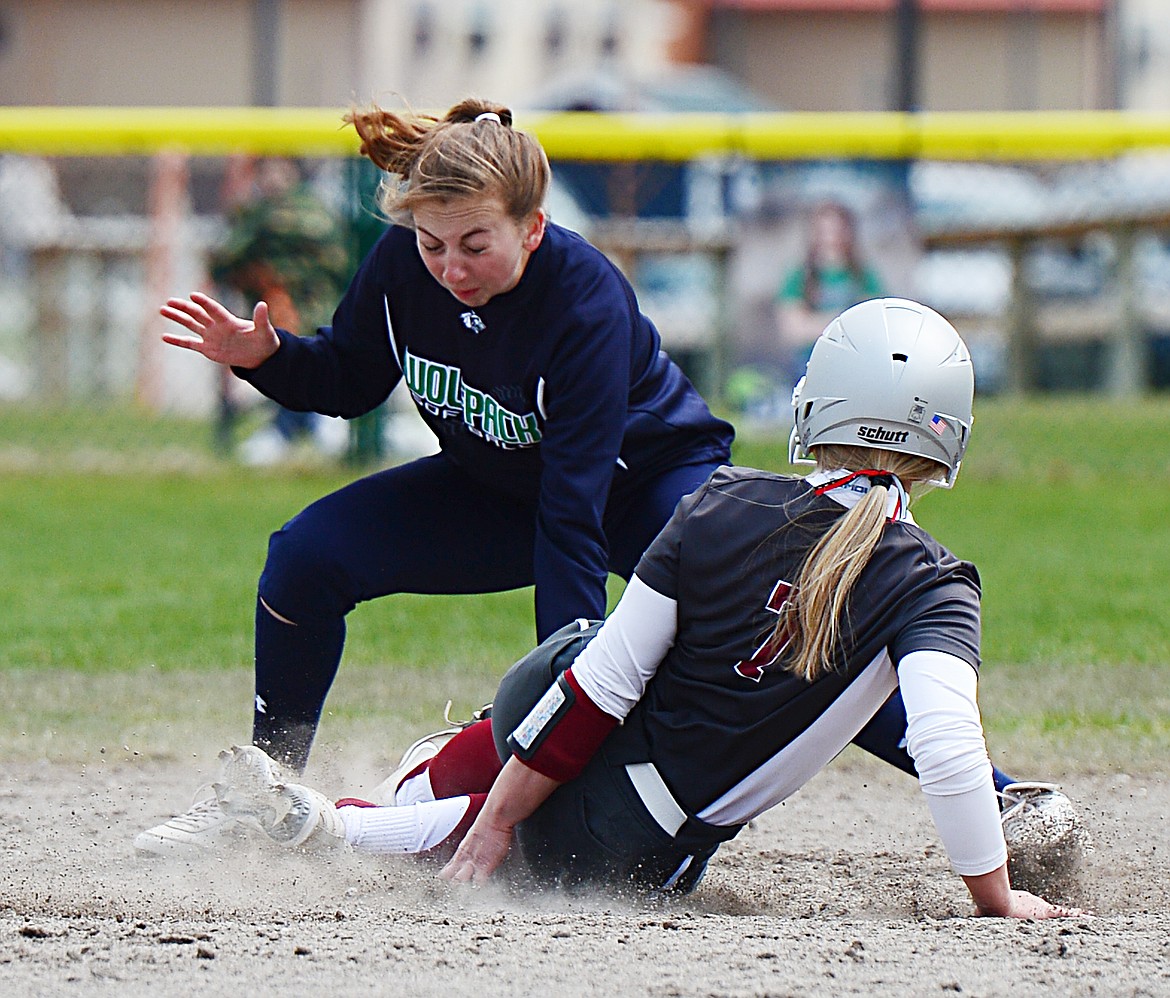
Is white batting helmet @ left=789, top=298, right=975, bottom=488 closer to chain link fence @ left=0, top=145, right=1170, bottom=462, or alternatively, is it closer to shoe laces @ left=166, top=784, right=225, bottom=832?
shoe laces @ left=166, top=784, right=225, bottom=832

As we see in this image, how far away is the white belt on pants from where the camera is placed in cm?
317

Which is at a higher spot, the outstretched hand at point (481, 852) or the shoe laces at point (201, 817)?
the outstretched hand at point (481, 852)

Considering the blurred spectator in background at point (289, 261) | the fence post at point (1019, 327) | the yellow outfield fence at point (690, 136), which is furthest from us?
the fence post at point (1019, 327)

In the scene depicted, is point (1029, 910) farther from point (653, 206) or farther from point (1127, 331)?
point (1127, 331)

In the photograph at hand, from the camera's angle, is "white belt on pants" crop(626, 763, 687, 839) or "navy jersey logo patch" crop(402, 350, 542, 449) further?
"navy jersey logo patch" crop(402, 350, 542, 449)

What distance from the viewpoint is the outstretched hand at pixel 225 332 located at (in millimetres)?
3877

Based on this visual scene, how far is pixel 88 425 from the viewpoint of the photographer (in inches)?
464

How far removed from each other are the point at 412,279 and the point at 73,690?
2475mm

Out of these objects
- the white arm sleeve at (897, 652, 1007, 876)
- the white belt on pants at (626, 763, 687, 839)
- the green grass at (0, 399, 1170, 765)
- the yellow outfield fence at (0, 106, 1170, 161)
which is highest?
the yellow outfield fence at (0, 106, 1170, 161)

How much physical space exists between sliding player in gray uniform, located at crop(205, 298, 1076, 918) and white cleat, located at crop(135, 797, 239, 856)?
32 cm

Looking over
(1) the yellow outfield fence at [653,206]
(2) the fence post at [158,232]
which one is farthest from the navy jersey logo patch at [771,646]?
(2) the fence post at [158,232]

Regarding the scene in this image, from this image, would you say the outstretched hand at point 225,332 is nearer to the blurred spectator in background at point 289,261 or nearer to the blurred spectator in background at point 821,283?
the blurred spectator in background at point 289,261

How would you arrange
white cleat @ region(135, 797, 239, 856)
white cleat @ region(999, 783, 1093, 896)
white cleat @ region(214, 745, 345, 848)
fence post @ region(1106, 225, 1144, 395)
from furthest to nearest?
fence post @ region(1106, 225, 1144, 395), white cleat @ region(135, 797, 239, 856), white cleat @ region(999, 783, 1093, 896), white cleat @ region(214, 745, 345, 848)

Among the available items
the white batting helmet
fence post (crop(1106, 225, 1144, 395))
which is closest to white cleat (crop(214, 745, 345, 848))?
the white batting helmet
